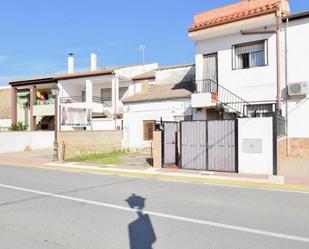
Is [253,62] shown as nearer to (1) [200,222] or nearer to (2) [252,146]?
(2) [252,146]

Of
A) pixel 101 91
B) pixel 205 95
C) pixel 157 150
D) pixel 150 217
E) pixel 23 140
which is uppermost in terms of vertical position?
pixel 101 91

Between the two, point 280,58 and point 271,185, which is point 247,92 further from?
point 271,185

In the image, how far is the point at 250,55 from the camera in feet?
62.1

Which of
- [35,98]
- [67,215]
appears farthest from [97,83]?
[67,215]

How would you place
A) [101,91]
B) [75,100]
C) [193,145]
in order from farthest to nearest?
[75,100]
[101,91]
[193,145]

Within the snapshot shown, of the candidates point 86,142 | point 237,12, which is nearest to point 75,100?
point 86,142

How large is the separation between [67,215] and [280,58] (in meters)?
14.0

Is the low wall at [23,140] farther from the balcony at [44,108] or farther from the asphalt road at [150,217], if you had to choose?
the asphalt road at [150,217]

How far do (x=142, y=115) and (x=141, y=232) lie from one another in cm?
1812

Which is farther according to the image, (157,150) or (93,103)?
(93,103)

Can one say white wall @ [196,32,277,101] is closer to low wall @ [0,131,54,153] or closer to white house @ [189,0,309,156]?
white house @ [189,0,309,156]

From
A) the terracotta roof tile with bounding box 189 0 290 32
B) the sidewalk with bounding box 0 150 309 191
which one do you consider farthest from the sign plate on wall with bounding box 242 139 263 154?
the terracotta roof tile with bounding box 189 0 290 32

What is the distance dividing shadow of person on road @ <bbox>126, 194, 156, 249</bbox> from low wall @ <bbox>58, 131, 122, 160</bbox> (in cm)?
1408

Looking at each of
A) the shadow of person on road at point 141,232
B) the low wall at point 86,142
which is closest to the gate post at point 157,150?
the low wall at point 86,142
